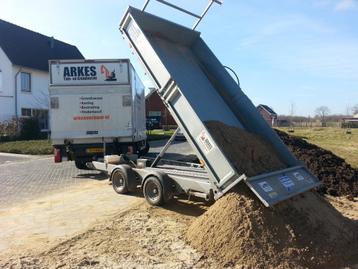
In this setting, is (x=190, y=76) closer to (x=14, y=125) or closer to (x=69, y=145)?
(x=69, y=145)

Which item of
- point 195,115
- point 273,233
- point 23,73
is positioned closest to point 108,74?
point 195,115

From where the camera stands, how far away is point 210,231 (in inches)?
249

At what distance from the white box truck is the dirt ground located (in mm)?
6462

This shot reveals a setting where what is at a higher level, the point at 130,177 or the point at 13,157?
the point at 130,177

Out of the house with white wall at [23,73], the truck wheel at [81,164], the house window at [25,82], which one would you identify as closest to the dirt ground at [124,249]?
the truck wheel at [81,164]

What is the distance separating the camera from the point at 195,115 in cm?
747

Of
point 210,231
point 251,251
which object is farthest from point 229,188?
point 251,251

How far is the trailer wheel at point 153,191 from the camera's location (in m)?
8.57

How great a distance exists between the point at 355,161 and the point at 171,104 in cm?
1176

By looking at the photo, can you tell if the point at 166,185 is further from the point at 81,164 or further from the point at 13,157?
the point at 13,157

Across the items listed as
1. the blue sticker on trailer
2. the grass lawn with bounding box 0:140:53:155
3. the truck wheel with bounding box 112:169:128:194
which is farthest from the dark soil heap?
the grass lawn with bounding box 0:140:53:155

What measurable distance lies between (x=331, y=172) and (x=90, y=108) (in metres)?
7.41

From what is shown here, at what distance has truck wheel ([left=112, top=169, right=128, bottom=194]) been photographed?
10.1 metres

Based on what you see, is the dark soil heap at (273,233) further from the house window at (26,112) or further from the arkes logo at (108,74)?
the house window at (26,112)
